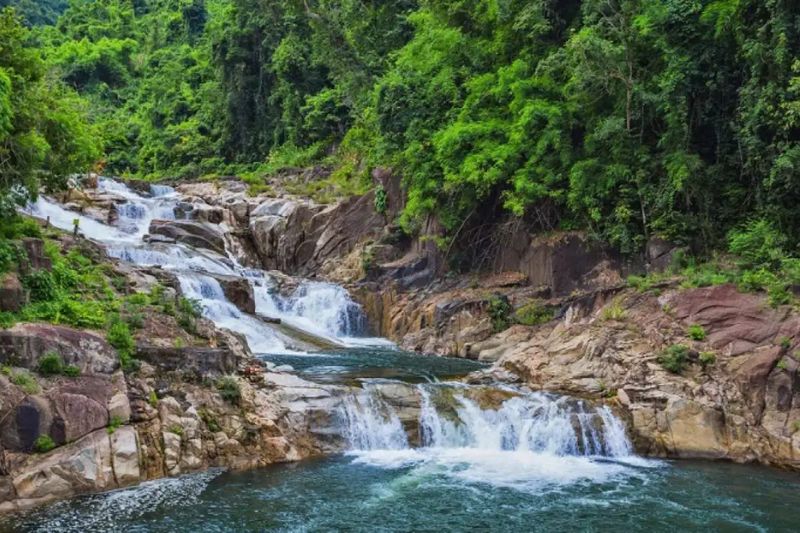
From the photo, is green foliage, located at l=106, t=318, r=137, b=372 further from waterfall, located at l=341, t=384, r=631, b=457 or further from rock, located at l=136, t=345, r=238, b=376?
waterfall, located at l=341, t=384, r=631, b=457

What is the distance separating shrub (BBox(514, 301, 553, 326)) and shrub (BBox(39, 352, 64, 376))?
47.8ft

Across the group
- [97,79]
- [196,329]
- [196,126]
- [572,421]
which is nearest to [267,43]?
[196,126]

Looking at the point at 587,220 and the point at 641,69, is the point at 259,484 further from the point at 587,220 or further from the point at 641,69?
the point at 641,69

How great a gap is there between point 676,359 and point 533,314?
21.6 ft

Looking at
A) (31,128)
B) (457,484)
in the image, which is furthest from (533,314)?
(31,128)

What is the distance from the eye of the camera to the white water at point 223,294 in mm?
23297

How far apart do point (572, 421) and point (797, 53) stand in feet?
38.8

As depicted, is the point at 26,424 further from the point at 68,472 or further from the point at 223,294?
the point at 223,294

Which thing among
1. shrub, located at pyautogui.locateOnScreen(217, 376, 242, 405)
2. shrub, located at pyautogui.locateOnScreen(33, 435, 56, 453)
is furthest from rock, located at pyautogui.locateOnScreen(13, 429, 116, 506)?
shrub, located at pyautogui.locateOnScreen(217, 376, 242, 405)

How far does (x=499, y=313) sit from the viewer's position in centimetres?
2361

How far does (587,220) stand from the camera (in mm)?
23391

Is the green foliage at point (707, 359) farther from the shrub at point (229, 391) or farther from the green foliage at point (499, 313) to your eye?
the shrub at point (229, 391)

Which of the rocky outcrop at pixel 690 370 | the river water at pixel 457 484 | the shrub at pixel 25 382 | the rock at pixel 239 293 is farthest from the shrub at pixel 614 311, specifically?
the shrub at pixel 25 382

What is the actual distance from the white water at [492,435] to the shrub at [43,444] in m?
5.90
